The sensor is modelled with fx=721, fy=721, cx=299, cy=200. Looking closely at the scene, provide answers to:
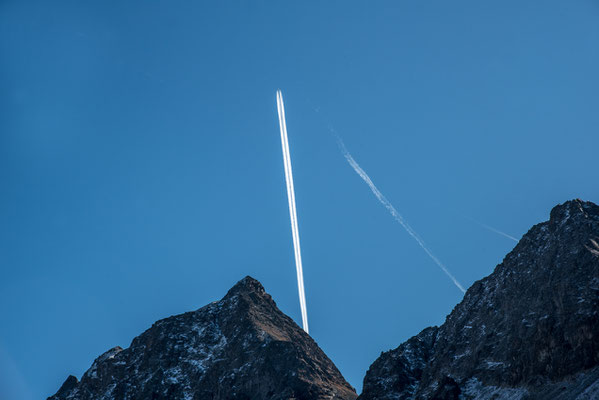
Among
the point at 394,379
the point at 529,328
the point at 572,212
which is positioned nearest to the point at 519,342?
the point at 529,328

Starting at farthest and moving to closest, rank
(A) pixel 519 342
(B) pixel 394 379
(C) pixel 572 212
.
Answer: (B) pixel 394 379
(C) pixel 572 212
(A) pixel 519 342

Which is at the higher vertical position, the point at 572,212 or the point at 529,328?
the point at 572,212

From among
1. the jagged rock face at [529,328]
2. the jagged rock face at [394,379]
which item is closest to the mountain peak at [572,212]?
the jagged rock face at [529,328]

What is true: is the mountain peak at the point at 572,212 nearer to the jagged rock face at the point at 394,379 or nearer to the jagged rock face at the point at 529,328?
Answer: the jagged rock face at the point at 529,328

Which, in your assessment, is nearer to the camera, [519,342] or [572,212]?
[519,342]

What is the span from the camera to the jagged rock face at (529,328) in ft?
480

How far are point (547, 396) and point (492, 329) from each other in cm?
3579

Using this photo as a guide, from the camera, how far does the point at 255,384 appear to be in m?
196

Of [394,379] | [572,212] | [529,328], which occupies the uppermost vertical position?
[572,212]

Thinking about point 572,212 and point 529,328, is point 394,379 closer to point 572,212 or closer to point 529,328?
point 529,328

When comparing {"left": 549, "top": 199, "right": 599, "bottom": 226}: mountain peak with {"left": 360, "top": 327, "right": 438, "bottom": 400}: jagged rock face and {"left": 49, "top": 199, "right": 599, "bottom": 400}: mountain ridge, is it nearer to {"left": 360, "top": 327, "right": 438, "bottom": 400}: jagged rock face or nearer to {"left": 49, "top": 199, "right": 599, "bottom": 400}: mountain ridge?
{"left": 49, "top": 199, "right": 599, "bottom": 400}: mountain ridge

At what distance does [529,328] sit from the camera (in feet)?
522

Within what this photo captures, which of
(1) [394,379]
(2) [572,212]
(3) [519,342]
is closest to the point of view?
(3) [519,342]

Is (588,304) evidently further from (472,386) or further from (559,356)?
(472,386)
